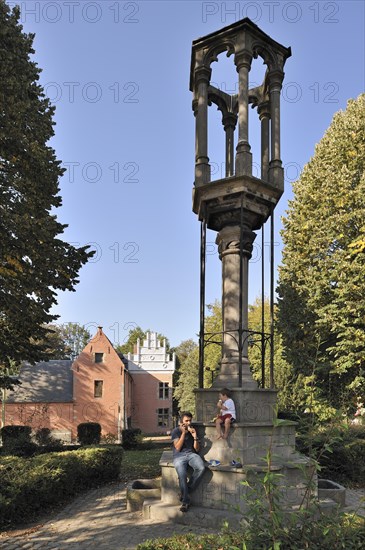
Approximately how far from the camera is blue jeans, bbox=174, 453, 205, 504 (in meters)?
7.14

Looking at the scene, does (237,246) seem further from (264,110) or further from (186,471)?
(186,471)

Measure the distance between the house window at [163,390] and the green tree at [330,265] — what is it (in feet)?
82.3

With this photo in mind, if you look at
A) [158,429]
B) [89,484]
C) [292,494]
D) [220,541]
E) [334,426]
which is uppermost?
[334,426]

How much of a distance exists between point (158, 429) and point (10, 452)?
80.3ft

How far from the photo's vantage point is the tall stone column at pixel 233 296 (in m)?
8.69

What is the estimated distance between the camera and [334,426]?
337 cm

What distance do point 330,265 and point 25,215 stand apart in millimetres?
12167

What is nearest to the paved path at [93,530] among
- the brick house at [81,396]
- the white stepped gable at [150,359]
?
the brick house at [81,396]

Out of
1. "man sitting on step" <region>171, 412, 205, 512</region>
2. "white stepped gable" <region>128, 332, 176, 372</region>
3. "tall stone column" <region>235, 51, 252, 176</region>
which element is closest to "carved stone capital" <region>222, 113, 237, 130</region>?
"tall stone column" <region>235, 51, 252, 176</region>

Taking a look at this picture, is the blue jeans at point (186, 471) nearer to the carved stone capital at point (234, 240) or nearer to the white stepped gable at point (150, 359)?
the carved stone capital at point (234, 240)

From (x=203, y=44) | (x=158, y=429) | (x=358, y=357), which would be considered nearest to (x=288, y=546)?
(x=203, y=44)

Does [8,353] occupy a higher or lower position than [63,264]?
lower

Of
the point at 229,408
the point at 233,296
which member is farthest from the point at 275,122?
the point at 229,408

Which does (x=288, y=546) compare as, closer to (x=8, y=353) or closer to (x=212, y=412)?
(x=212, y=412)
